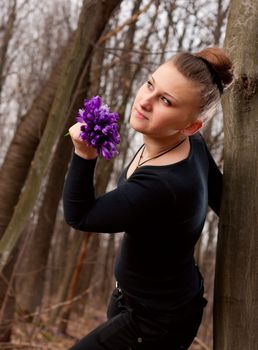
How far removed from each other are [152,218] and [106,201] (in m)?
0.19

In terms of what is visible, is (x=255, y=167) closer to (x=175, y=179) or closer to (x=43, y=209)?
(x=175, y=179)

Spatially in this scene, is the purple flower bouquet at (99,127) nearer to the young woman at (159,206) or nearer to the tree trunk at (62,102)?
the young woman at (159,206)

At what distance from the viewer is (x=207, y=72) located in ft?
6.74

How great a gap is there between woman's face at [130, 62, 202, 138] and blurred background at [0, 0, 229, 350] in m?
1.45

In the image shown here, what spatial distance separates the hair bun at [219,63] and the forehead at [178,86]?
6.6 inches

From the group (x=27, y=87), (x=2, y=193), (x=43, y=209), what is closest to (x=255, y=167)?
(x=2, y=193)

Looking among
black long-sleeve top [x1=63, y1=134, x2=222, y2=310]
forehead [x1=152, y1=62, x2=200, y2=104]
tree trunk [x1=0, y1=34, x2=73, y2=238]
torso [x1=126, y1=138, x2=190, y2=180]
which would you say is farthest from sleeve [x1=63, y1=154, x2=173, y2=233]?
tree trunk [x1=0, y1=34, x2=73, y2=238]

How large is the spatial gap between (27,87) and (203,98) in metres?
19.7

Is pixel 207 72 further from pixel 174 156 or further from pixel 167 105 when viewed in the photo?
pixel 174 156

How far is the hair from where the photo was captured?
2.02 m

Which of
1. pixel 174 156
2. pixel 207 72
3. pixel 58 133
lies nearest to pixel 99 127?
pixel 174 156

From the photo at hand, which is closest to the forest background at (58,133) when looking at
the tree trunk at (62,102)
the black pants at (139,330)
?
the tree trunk at (62,102)

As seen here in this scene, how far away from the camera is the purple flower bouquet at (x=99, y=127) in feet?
6.45

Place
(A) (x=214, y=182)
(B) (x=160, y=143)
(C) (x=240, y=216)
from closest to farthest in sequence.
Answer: (B) (x=160, y=143) → (C) (x=240, y=216) → (A) (x=214, y=182)
